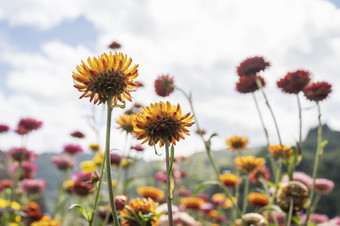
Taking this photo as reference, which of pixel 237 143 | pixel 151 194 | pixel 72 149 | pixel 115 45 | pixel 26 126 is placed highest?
pixel 115 45

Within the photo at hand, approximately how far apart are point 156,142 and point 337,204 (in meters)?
31.5

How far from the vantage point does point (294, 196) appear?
1599 millimetres

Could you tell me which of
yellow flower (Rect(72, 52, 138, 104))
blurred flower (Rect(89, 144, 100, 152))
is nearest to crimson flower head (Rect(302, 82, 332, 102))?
yellow flower (Rect(72, 52, 138, 104))

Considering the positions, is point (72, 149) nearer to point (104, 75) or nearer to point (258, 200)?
point (258, 200)

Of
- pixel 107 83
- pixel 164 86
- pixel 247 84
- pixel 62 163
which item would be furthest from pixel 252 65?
pixel 62 163

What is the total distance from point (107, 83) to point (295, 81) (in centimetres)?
145

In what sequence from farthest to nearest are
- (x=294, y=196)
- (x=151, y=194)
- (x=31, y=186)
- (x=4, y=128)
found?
(x=31, y=186)
(x=4, y=128)
(x=151, y=194)
(x=294, y=196)

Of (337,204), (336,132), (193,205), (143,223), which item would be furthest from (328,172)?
(143,223)

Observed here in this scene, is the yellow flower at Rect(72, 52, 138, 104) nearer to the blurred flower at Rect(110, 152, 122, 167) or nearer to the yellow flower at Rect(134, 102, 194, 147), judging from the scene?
the yellow flower at Rect(134, 102, 194, 147)

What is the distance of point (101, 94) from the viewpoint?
106 cm

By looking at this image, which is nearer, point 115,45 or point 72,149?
point 115,45

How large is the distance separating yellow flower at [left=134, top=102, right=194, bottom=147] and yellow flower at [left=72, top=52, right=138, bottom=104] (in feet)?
0.44

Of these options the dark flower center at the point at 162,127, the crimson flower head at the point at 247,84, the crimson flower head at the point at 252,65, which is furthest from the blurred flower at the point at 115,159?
the dark flower center at the point at 162,127

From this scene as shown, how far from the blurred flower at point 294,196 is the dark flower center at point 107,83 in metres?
1.10
